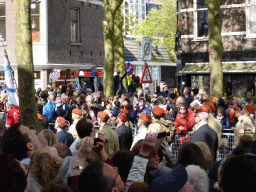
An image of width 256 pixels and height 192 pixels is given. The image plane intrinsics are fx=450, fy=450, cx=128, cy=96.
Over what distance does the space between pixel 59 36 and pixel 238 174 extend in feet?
88.3

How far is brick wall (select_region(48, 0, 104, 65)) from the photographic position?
90.9ft

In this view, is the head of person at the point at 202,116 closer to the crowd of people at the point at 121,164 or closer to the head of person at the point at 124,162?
the crowd of people at the point at 121,164

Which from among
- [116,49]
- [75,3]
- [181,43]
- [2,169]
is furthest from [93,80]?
[2,169]

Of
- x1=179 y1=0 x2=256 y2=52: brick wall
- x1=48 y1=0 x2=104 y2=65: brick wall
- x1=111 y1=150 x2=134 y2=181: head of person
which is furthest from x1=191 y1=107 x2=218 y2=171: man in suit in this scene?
x1=48 y1=0 x2=104 y2=65: brick wall

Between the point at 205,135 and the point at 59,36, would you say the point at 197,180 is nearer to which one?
the point at 205,135

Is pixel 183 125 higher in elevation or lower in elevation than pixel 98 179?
lower

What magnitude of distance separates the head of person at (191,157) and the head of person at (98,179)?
147 centimetres

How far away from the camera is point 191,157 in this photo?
14.1ft

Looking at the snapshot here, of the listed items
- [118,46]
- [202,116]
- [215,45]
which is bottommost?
[202,116]

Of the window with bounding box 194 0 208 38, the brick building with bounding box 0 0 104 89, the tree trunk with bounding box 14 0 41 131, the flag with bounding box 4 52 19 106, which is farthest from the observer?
the brick building with bounding box 0 0 104 89

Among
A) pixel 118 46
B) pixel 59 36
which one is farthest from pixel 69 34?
pixel 118 46

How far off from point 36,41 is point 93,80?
294 inches

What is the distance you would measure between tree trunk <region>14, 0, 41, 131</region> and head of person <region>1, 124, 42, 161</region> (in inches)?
164

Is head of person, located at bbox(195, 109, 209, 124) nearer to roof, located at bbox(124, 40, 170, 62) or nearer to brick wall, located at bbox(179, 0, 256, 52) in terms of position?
brick wall, located at bbox(179, 0, 256, 52)
